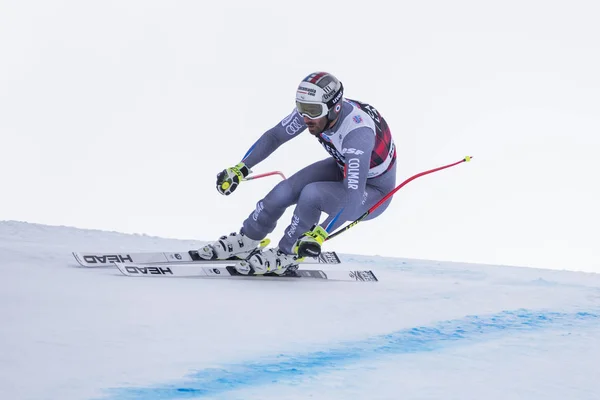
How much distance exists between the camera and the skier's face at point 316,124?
474 cm

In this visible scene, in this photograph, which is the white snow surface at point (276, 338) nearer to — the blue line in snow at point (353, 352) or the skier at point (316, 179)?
the blue line in snow at point (353, 352)

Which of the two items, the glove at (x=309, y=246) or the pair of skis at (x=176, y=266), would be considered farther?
the pair of skis at (x=176, y=266)

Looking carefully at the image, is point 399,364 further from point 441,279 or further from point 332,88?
point 441,279

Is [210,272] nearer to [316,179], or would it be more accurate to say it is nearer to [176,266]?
[176,266]

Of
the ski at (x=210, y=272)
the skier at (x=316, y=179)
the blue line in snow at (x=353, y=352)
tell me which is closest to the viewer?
the blue line in snow at (x=353, y=352)

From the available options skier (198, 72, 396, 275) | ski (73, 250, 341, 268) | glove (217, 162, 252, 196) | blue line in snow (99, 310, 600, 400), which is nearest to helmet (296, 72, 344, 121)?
skier (198, 72, 396, 275)

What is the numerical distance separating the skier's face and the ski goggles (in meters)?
0.04

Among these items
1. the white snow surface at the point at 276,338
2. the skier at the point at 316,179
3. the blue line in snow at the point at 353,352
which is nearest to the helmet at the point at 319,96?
the skier at the point at 316,179

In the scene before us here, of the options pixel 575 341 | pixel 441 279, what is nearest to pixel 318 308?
pixel 575 341

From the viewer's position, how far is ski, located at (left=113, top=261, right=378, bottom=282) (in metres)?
4.47

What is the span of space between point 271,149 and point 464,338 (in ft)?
7.72

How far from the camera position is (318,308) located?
387 centimetres

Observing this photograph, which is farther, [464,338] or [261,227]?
[261,227]

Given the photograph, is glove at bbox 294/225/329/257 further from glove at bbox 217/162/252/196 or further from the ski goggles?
glove at bbox 217/162/252/196
